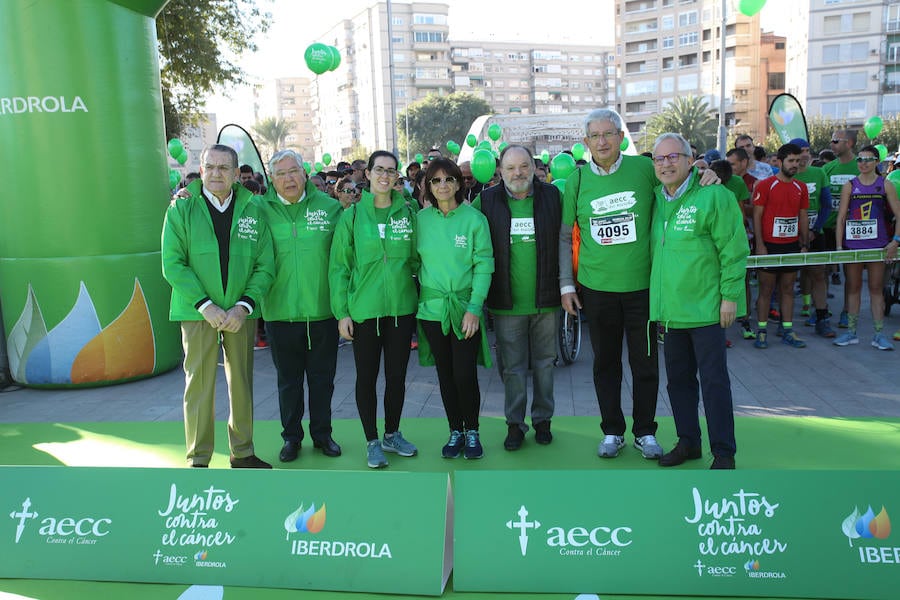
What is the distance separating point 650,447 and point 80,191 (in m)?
5.25

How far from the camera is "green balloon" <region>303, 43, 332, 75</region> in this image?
12.2m

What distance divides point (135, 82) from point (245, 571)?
512 cm

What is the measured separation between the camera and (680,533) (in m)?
2.61

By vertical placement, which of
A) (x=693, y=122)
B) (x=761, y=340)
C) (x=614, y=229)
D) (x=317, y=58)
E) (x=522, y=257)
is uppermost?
(x=693, y=122)

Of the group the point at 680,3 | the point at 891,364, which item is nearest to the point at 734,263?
the point at 891,364

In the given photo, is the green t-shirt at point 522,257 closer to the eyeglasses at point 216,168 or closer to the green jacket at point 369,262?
the green jacket at point 369,262

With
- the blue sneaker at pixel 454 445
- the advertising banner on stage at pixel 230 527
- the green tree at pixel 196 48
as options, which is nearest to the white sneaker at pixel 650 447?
the blue sneaker at pixel 454 445

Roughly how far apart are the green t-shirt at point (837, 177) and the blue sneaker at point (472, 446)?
5762 millimetres

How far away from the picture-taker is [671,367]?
382 cm

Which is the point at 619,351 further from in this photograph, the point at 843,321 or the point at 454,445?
the point at 843,321

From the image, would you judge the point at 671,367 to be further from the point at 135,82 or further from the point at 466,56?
the point at 466,56

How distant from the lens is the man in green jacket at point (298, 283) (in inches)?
159

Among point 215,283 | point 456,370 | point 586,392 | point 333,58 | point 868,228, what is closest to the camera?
point 215,283

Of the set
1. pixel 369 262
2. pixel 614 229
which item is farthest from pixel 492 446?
pixel 614 229
